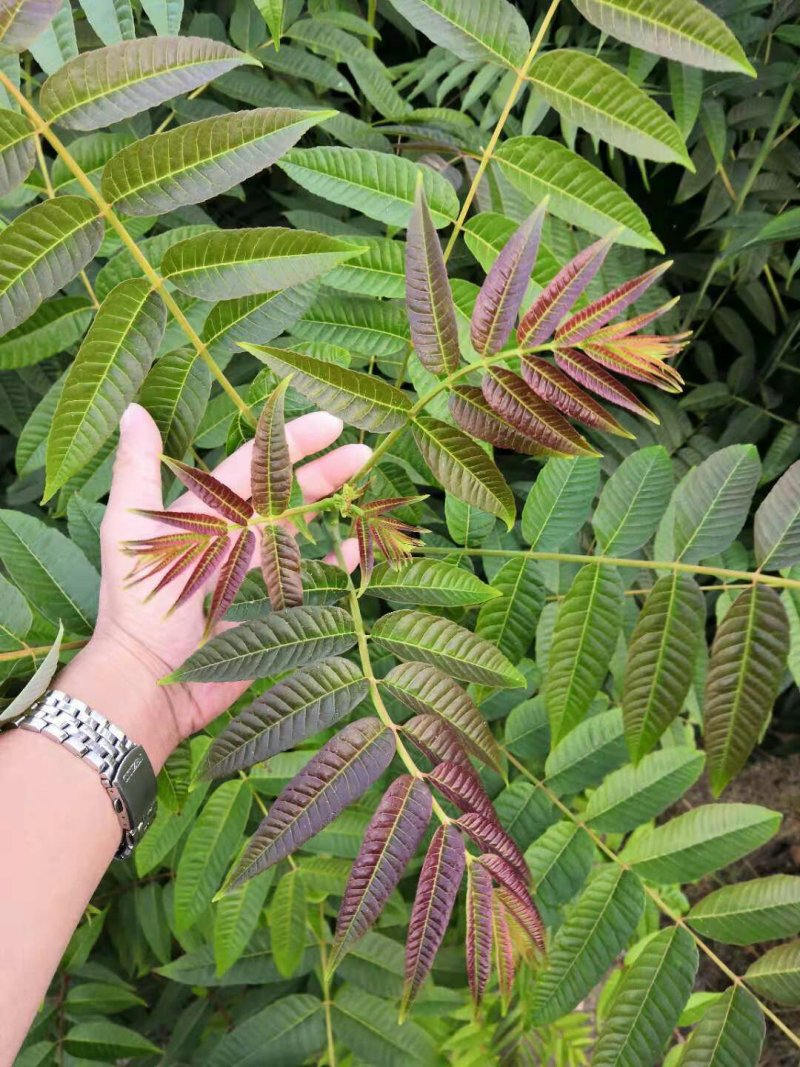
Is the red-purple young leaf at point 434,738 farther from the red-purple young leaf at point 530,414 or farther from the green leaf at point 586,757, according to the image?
the green leaf at point 586,757

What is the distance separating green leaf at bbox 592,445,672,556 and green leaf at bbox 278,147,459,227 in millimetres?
433

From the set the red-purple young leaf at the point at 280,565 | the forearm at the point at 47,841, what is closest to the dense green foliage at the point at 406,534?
the red-purple young leaf at the point at 280,565

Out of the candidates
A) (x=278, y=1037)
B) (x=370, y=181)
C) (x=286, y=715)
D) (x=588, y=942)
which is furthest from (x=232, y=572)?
(x=278, y=1037)

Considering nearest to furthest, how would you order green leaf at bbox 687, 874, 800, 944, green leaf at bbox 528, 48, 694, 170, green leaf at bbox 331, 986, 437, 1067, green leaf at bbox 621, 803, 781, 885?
green leaf at bbox 528, 48, 694, 170 < green leaf at bbox 687, 874, 800, 944 < green leaf at bbox 621, 803, 781, 885 < green leaf at bbox 331, 986, 437, 1067

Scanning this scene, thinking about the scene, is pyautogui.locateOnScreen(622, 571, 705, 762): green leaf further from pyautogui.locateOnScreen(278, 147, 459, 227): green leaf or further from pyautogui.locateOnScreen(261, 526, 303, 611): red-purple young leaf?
pyautogui.locateOnScreen(278, 147, 459, 227): green leaf

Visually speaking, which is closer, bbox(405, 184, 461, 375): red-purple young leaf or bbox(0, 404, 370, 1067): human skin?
bbox(405, 184, 461, 375): red-purple young leaf

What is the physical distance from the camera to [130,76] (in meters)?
0.86

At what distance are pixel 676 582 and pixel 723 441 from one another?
3.98 ft

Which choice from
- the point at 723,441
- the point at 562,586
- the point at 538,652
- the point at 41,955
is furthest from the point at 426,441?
the point at 723,441

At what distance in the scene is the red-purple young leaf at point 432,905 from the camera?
760mm

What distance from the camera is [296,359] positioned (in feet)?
2.78

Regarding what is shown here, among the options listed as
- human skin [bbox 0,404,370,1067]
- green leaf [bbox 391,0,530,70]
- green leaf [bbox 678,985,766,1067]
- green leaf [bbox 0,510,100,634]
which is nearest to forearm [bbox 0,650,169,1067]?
human skin [bbox 0,404,370,1067]

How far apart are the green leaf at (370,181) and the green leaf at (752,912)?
1003mm

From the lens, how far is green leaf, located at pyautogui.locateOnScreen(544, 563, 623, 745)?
3.42 ft
